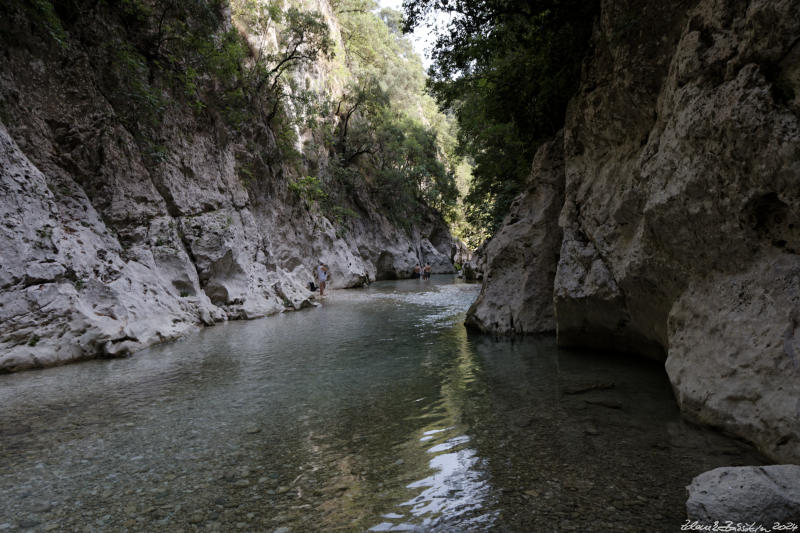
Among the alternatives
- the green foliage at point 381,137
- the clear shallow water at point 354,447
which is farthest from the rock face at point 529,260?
the green foliage at point 381,137

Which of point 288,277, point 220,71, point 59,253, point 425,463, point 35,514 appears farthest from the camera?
point 288,277

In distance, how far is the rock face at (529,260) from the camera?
861 cm

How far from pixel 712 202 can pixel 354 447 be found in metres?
3.80

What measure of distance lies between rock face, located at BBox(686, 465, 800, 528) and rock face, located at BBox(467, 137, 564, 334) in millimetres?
6243

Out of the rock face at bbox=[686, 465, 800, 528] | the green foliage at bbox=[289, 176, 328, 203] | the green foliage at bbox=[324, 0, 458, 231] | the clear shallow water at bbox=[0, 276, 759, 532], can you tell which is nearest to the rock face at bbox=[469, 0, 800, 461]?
the clear shallow water at bbox=[0, 276, 759, 532]

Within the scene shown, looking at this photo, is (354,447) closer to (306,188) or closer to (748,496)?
(748,496)

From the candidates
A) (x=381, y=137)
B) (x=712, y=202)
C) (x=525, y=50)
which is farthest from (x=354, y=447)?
(x=381, y=137)

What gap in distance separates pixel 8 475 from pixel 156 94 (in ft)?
42.7

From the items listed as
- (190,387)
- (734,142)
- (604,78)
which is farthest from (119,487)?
(604,78)

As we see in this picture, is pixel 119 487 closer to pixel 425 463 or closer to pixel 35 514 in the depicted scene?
pixel 35 514

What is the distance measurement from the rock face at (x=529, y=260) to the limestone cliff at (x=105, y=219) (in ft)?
23.8

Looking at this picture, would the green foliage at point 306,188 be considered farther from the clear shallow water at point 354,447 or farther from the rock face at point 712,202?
the rock face at point 712,202

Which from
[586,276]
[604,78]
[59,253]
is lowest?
[586,276]

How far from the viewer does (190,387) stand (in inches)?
226
